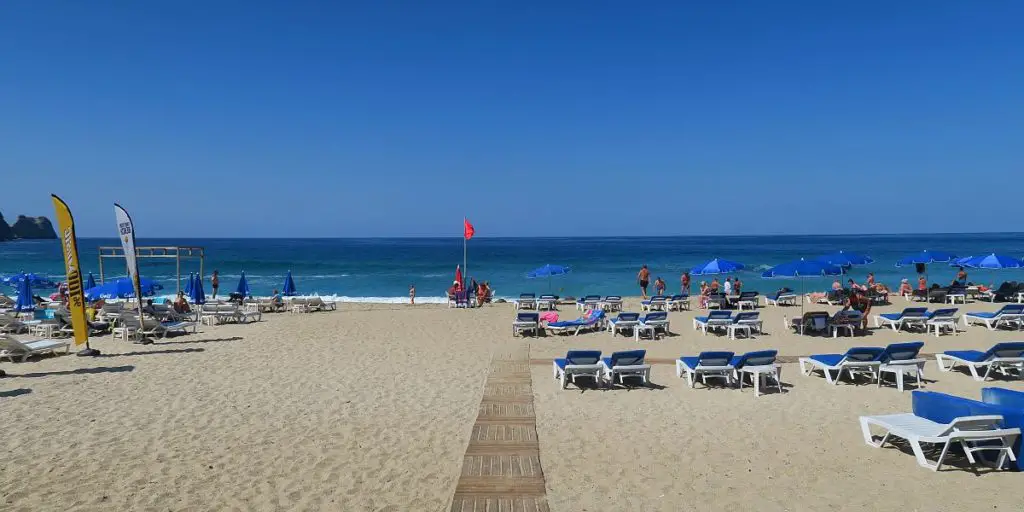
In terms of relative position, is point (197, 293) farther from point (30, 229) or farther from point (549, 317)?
point (30, 229)

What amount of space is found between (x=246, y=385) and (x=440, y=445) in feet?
13.9

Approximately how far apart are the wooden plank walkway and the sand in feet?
0.40

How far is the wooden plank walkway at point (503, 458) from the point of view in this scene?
Answer: 4617mm

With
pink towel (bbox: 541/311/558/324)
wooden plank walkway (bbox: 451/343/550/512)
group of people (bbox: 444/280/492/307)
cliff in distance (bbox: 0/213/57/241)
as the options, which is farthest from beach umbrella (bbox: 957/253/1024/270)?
cliff in distance (bbox: 0/213/57/241)

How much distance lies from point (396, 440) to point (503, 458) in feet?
4.38

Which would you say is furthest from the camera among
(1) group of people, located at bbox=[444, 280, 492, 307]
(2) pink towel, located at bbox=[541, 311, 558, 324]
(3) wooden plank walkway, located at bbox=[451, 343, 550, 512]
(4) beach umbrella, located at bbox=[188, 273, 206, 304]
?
(1) group of people, located at bbox=[444, 280, 492, 307]

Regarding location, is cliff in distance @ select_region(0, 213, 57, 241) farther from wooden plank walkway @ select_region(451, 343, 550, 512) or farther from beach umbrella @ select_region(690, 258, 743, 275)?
wooden plank walkway @ select_region(451, 343, 550, 512)

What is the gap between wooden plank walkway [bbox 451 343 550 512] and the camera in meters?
4.62

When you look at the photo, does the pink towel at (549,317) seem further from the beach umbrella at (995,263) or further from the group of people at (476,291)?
the beach umbrella at (995,263)

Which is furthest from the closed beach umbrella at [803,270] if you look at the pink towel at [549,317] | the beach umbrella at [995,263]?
the beach umbrella at [995,263]

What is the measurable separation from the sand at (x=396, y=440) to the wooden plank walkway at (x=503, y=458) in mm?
123

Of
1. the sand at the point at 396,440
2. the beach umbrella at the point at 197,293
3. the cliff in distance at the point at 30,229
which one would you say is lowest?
the sand at the point at 396,440

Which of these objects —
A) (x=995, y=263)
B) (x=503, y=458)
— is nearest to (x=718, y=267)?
(x=995, y=263)

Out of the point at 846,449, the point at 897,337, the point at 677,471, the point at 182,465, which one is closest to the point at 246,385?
the point at 182,465
